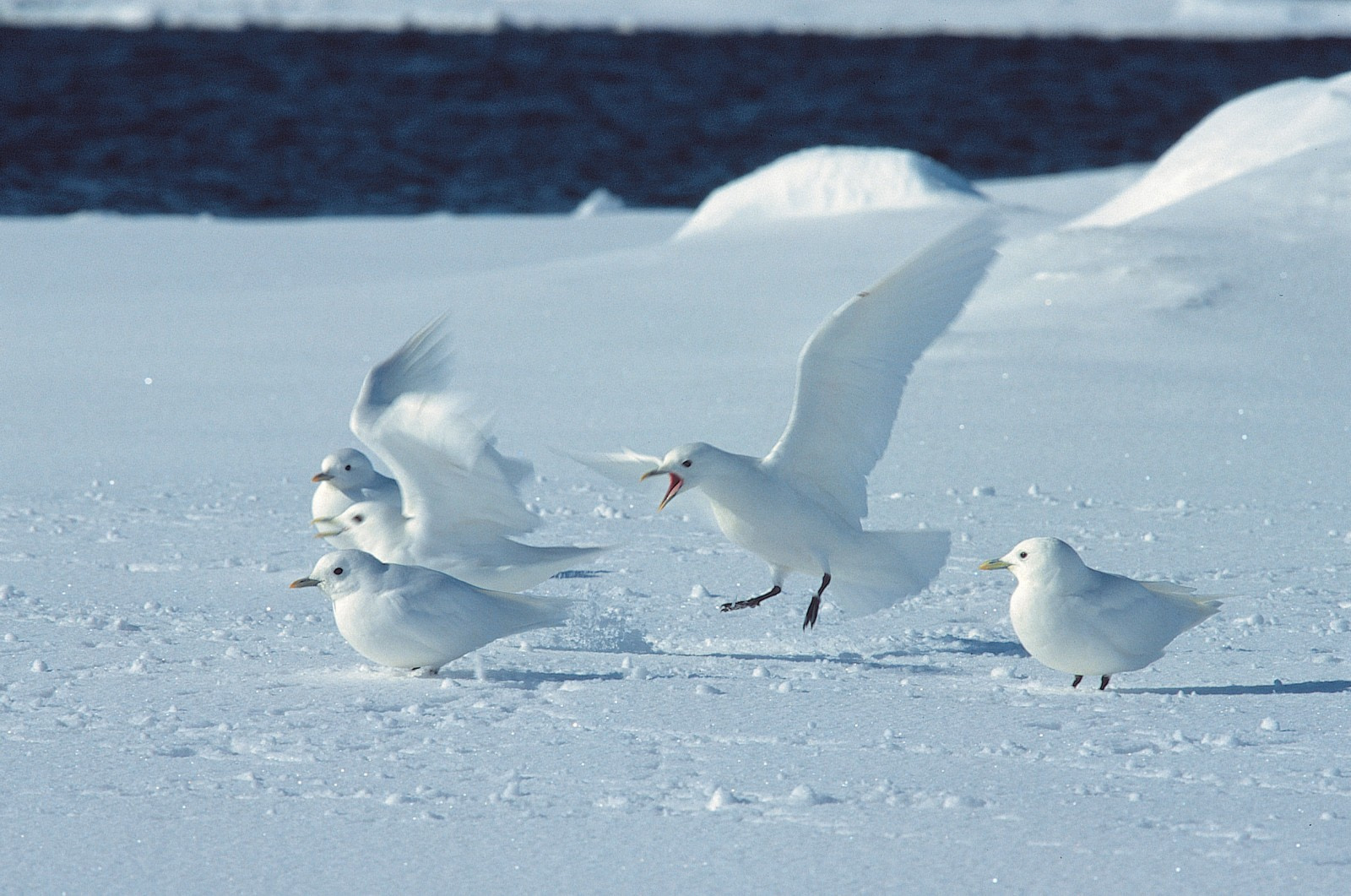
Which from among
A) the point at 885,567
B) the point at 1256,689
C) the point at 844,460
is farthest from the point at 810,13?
the point at 1256,689

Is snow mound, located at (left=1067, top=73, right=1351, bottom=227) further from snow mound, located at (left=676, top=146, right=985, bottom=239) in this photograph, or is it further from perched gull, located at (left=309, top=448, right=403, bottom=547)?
perched gull, located at (left=309, top=448, right=403, bottom=547)

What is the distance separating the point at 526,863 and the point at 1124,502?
120 inches

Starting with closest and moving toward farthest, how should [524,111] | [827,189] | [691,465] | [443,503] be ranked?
[691,465]
[443,503]
[827,189]
[524,111]

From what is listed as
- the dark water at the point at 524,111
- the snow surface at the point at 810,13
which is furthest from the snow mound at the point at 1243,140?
the snow surface at the point at 810,13

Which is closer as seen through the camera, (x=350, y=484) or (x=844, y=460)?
(x=844, y=460)

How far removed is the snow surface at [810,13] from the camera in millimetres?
39719

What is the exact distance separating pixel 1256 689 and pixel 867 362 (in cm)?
127

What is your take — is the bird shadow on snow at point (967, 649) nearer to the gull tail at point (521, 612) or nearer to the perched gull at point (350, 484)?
the gull tail at point (521, 612)

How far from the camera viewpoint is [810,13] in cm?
4012

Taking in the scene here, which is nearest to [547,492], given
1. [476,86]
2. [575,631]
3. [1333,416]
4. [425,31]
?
[575,631]

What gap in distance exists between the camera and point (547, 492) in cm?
558

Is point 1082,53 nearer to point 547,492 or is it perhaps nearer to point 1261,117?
point 1261,117

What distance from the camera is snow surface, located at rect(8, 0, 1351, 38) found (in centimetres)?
3972

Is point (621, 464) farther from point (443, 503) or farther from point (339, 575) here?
point (339, 575)
